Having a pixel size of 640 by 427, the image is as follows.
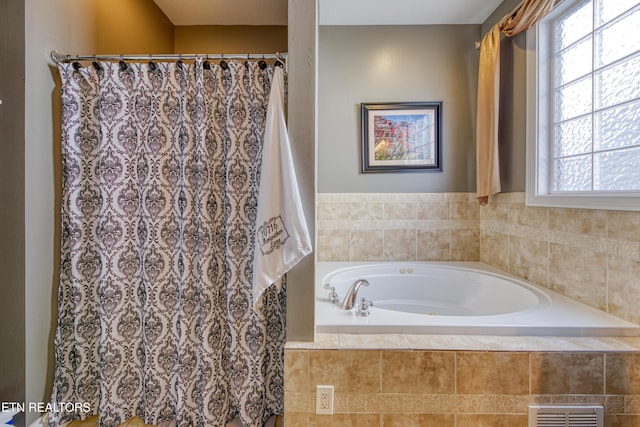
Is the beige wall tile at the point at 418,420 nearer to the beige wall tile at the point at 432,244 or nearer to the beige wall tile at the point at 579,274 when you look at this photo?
the beige wall tile at the point at 579,274

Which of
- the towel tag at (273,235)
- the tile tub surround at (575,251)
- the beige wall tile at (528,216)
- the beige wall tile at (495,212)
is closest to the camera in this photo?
the towel tag at (273,235)

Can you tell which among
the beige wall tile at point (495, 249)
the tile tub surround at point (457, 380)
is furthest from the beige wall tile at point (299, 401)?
the beige wall tile at point (495, 249)

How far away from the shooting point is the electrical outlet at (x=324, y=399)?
1.14 m

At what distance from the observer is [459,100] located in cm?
249

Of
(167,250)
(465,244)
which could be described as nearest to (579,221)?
(465,244)

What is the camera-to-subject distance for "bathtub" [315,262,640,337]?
1.22 metres

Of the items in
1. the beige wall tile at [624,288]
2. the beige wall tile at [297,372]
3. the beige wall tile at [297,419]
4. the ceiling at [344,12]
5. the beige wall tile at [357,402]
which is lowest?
the beige wall tile at [297,419]

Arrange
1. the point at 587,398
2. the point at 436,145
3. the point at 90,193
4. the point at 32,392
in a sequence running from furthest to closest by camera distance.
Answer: the point at 436,145 < the point at 90,193 < the point at 32,392 < the point at 587,398

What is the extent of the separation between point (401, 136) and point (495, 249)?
48.2 inches

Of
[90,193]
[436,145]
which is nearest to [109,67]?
[90,193]

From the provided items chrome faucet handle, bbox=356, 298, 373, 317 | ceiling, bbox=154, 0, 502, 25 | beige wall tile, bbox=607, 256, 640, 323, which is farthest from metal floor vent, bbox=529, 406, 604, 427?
ceiling, bbox=154, 0, 502, 25

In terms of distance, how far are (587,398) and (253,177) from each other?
5.48 feet

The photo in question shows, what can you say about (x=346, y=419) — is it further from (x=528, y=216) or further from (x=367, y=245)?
(x=528, y=216)

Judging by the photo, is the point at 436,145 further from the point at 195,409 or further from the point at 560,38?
the point at 195,409
